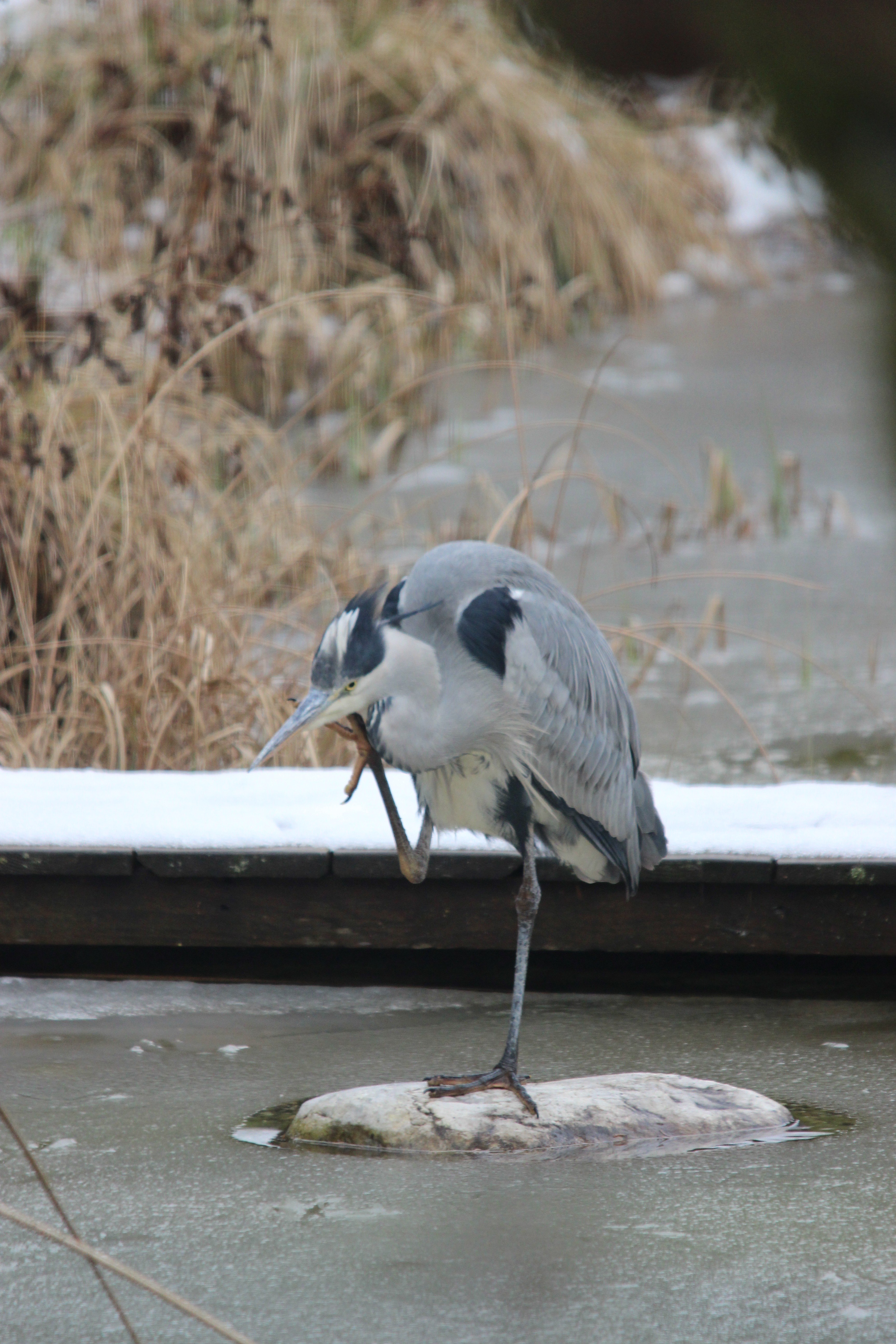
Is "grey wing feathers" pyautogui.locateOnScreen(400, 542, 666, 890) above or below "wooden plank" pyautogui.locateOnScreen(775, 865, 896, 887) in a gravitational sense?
above

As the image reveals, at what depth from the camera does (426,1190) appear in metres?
1.95

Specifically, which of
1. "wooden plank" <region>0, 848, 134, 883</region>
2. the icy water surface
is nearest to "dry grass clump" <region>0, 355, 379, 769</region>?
"wooden plank" <region>0, 848, 134, 883</region>

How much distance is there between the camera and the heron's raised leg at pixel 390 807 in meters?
2.14

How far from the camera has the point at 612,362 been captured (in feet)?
29.0

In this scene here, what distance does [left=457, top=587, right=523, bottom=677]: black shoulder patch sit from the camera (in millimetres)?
2049

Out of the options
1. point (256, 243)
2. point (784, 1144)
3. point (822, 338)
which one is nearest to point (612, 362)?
point (822, 338)

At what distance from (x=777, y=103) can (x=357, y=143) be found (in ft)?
26.0

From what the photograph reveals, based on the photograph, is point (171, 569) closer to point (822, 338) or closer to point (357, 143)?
point (357, 143)

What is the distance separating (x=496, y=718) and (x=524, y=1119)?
54 centimetres

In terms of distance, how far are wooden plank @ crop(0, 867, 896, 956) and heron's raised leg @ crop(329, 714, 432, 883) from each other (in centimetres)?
25

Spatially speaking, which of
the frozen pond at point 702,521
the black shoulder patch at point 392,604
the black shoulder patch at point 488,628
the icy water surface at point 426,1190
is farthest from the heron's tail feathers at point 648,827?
the frozen pond at point 702,521

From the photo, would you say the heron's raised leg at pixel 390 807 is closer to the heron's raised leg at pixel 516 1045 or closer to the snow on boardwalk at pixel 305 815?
the heron's raised leg at pixel 516 1045

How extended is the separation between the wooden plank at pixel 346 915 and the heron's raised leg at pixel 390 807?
254mm

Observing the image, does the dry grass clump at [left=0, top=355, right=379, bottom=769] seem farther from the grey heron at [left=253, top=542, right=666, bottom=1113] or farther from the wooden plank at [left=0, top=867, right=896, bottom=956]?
the grey heron at [left=253, top=542, right=666, bottom=1113]
